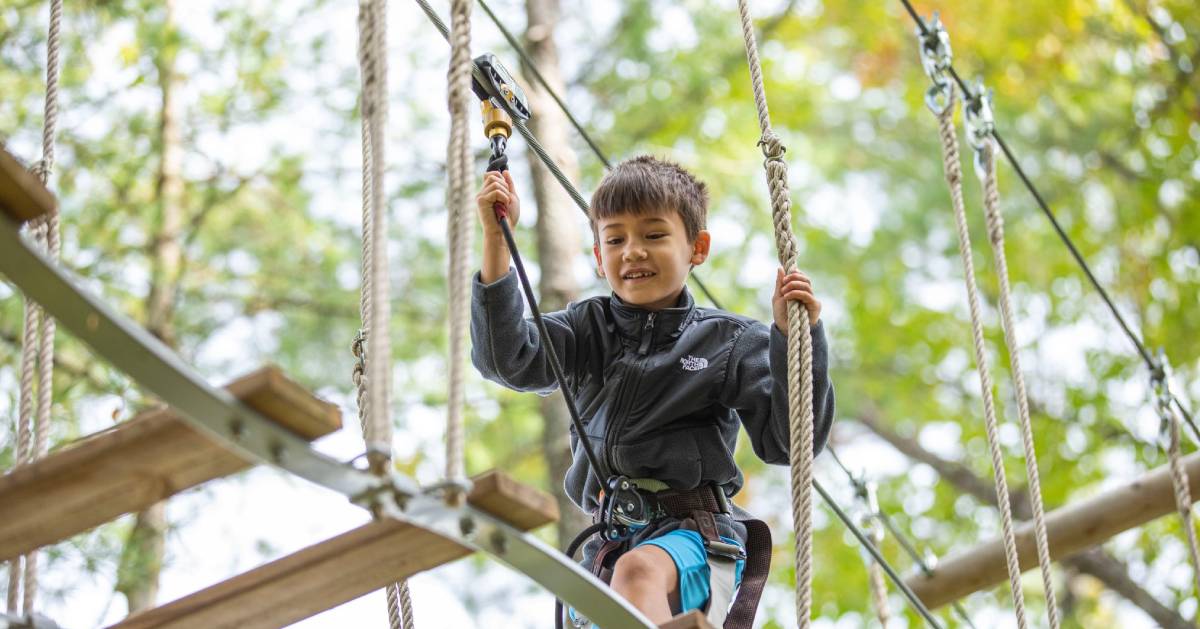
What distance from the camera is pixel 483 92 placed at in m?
2.24

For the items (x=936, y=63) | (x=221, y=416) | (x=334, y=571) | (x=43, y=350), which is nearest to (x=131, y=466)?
(x=221, y=416)

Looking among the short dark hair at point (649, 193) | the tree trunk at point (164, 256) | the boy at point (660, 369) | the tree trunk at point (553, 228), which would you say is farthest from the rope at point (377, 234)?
the tree trunk at point (164, 256)

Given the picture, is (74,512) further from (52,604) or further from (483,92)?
(52,604)

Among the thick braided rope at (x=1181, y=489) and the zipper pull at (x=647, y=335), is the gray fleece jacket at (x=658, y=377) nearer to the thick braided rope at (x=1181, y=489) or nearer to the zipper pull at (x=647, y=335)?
the zipper pull at (x=647, y=335)

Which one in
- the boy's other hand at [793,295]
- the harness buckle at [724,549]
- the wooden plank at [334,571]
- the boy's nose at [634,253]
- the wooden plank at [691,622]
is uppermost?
the boy's nose at [634,253]

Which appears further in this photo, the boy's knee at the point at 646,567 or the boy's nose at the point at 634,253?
the boy's nose at the point at 634,253

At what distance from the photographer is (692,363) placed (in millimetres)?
→ 2361

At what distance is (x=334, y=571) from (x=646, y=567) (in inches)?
22.6

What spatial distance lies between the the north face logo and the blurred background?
81.7 inches

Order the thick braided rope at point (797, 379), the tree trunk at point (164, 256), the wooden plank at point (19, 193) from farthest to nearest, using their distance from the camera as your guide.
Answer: the tree trunk at point (164, 256) → the thick braided rope at point (797, 379) → the wooden plank at point (19, 193)

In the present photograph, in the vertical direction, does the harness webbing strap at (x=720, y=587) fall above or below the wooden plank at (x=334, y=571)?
above

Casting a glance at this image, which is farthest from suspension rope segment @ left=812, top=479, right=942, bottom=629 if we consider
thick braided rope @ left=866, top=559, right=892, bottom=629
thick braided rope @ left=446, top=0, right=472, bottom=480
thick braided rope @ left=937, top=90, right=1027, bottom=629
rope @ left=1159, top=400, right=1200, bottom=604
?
thick braided rope @ left=446, top=0, right=472, bottom=480

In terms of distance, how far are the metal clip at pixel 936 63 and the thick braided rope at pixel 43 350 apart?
169 centimetres

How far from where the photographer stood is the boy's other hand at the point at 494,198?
2127 millimetres
